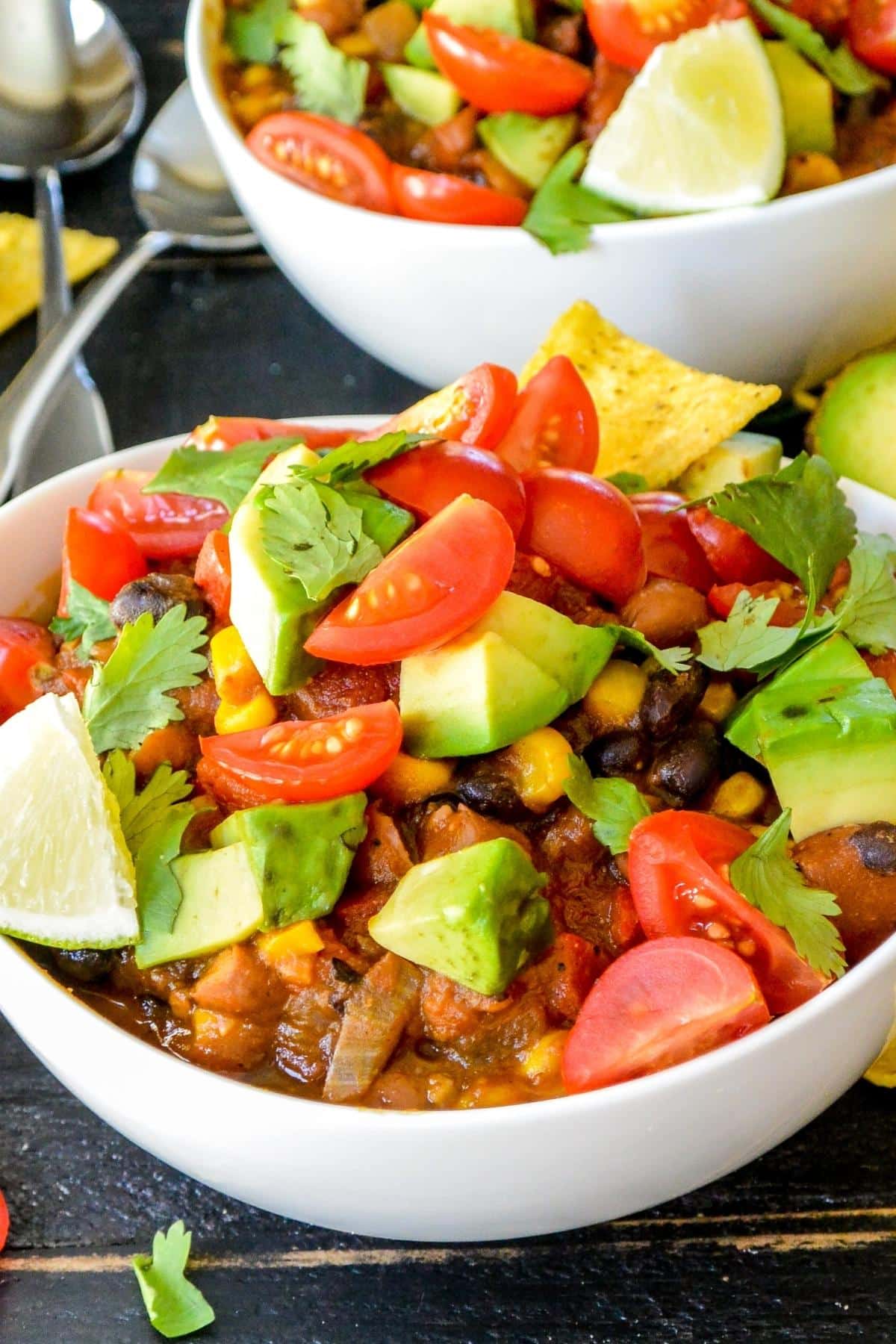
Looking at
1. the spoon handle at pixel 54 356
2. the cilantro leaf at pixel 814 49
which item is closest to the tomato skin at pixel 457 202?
the cilantro leaf at pixel 814 49


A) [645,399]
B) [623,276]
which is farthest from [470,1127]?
[623,276]

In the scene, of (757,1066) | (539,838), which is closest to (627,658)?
(539,838)

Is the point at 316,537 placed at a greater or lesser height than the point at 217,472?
greater

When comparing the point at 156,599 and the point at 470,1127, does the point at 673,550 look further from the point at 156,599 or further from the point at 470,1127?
the point at 470,1127

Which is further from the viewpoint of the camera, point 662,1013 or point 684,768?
point 684,768

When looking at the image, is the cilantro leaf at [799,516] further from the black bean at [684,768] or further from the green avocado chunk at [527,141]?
the green avocado chunk at [527,141]

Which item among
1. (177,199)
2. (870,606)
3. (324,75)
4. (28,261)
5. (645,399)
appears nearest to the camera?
(870,606)
